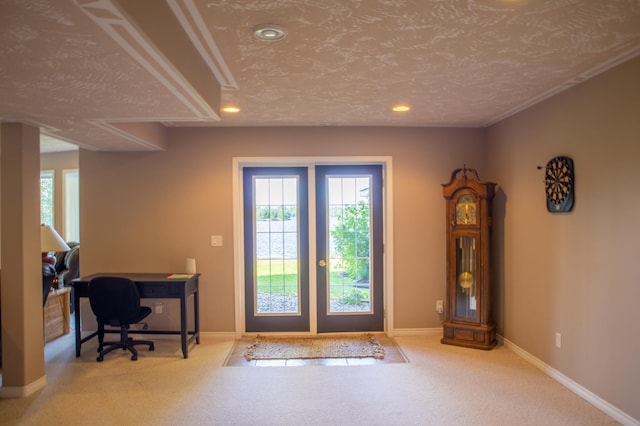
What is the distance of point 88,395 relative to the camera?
127 inches

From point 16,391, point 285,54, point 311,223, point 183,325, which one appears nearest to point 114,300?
point 183,325

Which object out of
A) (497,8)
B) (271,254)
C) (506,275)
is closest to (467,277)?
(506,275)

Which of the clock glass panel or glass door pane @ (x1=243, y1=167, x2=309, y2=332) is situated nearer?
the clock glass panel

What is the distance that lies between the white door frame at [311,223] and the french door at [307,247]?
0.15ft

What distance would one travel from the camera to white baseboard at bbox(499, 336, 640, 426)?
107 inches

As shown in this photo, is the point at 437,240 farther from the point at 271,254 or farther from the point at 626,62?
the point at 626,62

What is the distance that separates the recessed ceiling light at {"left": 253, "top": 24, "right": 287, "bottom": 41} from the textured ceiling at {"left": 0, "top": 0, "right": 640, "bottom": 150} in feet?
0.14

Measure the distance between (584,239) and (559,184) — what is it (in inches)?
19.2

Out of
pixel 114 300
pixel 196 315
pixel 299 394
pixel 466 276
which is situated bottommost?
pixel 299 394

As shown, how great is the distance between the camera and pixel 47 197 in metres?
6.84

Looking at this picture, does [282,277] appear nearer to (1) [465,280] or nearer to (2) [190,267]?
(2) [190,267]

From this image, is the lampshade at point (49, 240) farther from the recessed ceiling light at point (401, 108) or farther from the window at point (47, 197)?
the recessed ceiling light at point (401, 108)

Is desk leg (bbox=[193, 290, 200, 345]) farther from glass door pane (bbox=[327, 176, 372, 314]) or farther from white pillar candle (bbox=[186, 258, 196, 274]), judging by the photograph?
glass door pane (bbox=[327, 176, 372, 314])

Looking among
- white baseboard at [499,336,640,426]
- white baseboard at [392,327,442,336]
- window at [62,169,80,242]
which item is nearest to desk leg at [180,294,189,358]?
white baseboard at [392,327,442,336]
